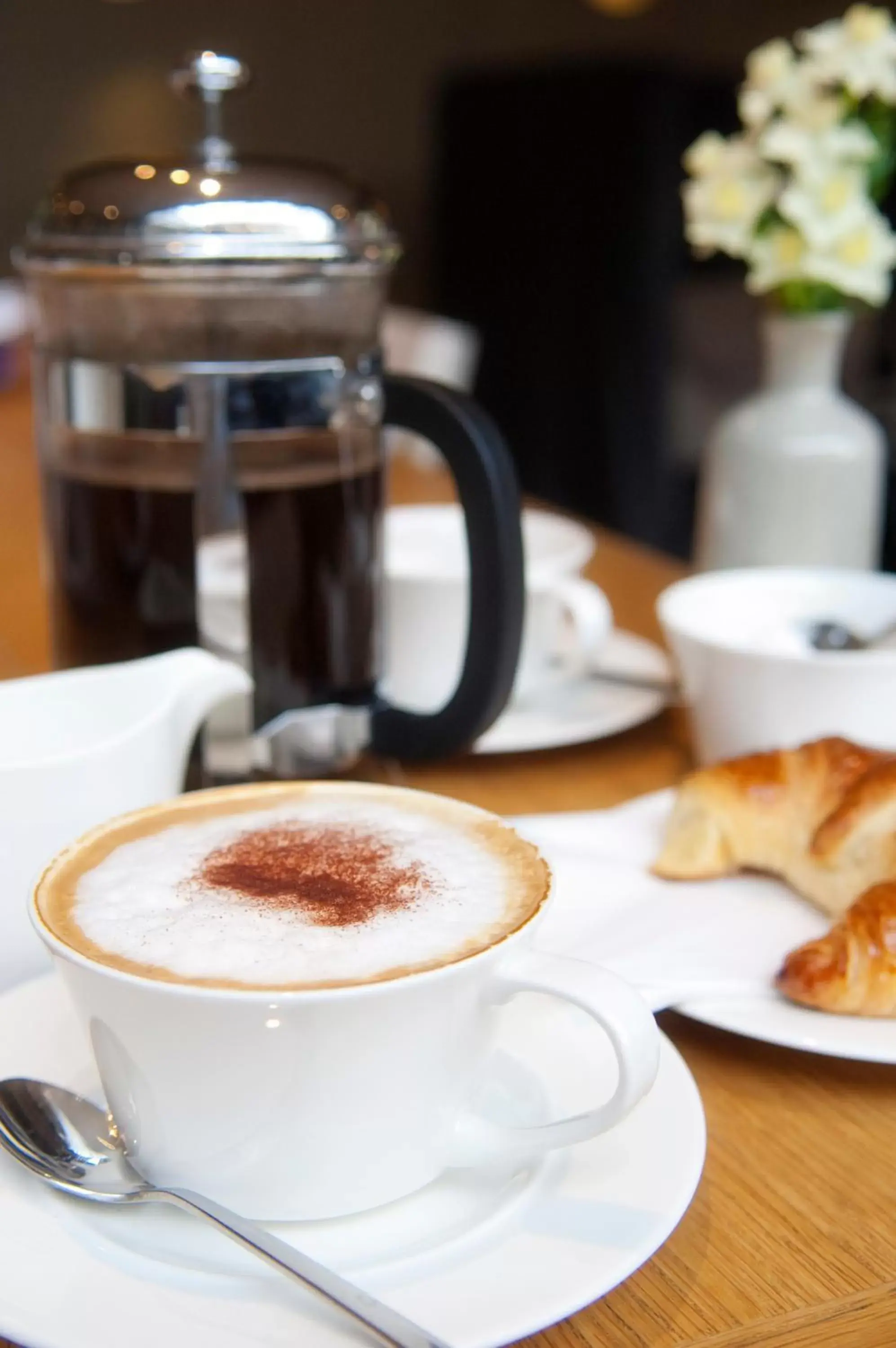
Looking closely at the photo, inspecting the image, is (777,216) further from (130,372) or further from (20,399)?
(20,399)

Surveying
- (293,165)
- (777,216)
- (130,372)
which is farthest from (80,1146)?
(777,216)

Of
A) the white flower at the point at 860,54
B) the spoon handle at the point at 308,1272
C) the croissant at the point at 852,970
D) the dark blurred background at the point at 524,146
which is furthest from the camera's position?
the dark blurred background at the point at 524,146

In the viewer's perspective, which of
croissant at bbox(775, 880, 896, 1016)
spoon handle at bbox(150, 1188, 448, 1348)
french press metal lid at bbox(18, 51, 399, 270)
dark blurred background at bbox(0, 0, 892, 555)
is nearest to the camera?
spoon handle at bbox(150, 1188, 448, 1348)

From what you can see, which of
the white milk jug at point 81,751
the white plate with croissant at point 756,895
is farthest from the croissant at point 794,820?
the white milk jug at point 81,751

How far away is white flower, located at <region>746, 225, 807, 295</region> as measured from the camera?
3.25 ft

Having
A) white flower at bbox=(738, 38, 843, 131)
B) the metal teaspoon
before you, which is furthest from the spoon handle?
white flower at bbox=(738, 38, 843, 131)

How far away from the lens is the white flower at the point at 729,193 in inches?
39.7

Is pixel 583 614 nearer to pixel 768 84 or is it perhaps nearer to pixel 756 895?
pixel 756 895

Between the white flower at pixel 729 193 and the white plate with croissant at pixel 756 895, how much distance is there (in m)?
0.48

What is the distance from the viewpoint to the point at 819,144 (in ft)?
3.24

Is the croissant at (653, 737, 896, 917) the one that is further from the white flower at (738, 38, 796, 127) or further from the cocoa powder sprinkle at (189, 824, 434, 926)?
the white flower at (738, 38, 796, 127)

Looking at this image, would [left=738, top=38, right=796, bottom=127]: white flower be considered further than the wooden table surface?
Yes

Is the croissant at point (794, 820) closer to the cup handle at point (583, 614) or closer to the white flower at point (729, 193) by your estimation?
the cup handle at point (583, 614)

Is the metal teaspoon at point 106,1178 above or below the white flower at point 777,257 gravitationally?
below
